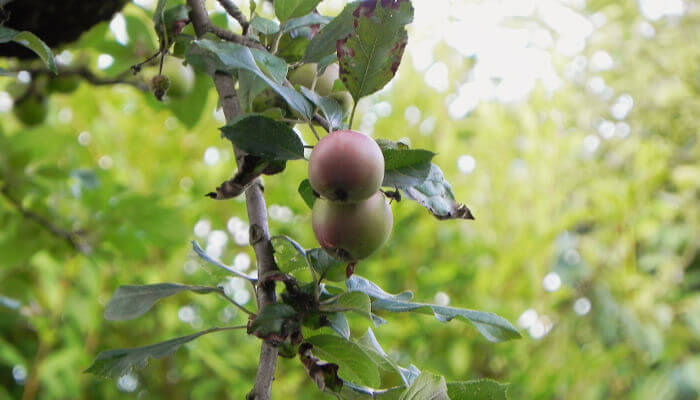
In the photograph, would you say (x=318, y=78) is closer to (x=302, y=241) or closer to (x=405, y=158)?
(x=405, y=158)

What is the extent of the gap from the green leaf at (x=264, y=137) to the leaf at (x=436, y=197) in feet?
0.18

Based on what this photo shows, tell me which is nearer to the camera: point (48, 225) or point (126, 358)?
point (126, 358)

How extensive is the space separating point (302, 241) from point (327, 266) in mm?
768

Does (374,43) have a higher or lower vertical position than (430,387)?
higher

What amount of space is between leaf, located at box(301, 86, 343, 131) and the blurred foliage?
37 cm

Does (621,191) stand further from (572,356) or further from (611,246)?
(572,356)

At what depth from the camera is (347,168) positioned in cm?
28

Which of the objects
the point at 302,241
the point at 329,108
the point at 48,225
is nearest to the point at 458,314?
the point at 329,108

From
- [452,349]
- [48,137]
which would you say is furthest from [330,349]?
[452,349]

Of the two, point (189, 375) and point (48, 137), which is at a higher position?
point (48, 137)

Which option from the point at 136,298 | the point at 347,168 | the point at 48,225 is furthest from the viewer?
the point at 48,225

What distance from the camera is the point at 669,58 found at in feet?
6.44

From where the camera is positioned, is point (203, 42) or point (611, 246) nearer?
point (203, 42)

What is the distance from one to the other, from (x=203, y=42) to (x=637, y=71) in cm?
190
